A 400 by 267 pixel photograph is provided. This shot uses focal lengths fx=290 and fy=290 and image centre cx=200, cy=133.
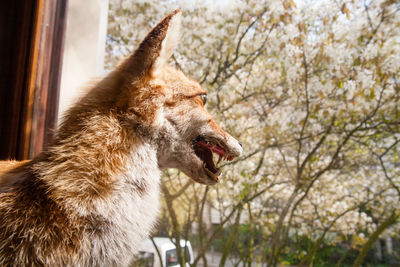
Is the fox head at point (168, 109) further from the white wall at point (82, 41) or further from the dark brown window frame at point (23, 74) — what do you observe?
the white wall at point (82, 41)

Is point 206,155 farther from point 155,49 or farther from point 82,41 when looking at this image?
point 82,41

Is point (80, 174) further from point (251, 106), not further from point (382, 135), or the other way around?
point (382, 135)

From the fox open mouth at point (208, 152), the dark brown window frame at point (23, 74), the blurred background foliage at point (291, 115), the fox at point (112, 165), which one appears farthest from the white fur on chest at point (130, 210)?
the blurred background foliage at point (291, 115)

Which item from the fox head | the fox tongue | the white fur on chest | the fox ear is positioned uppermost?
the fox ear

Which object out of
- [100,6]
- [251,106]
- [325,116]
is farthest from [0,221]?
[325,116]

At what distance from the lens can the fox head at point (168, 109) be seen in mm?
627

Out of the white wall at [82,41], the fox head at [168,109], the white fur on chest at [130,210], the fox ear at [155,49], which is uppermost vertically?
the white wall at [82,41]

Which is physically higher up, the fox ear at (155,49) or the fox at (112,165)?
the fox ear at (155,49)

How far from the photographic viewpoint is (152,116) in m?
0.63

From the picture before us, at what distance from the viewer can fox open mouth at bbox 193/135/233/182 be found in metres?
0.71

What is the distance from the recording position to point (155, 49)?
63 centimetres

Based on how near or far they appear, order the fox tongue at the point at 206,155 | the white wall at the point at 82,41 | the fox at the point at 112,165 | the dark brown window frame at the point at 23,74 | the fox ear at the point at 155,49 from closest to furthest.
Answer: the fox at the point at 112,165, the fox ear at the point at 155,49, the fox tongue at the point at 206,155, the dark brown window frame at the point at 23,74, the white wall at the point at 82,41

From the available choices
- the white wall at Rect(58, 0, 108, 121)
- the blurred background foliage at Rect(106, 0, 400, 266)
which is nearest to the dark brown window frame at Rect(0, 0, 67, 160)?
the white wall at Rect(58, 0, 108, 121)

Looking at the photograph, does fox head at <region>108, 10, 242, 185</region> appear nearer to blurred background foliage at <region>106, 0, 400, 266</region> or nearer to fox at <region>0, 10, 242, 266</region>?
fox at <region>0, 10, 242, 266</region>
